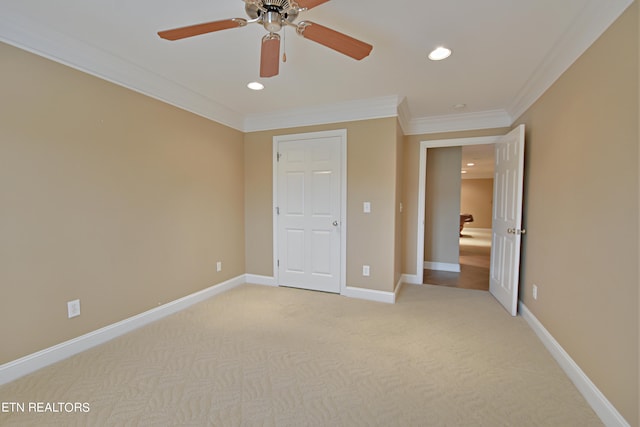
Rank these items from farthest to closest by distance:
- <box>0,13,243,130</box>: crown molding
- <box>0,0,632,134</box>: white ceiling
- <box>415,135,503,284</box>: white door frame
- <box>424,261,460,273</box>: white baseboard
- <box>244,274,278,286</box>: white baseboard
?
<box>424,261,460,273</box>: white baseboard < <box>244,274,278,286</box>: white baseboard < <box>415,135,503,284</box>: white door frame < <box>0,13,243,130</box>: crown molding < <box>0,0,632,134</box>: white ceiling

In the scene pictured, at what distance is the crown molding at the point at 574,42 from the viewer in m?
1.58

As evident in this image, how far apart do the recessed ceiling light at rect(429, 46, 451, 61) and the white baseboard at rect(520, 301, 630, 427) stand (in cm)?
243

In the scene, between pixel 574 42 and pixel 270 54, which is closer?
pixel 270 54

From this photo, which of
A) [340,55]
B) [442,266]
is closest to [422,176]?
[442,266]

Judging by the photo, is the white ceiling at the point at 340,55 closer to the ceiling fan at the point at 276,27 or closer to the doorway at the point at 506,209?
the ceiling fan at the point at 276,27

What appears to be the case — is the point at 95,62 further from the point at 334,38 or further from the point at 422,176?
the point at 422,176

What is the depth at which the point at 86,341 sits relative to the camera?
2.23m

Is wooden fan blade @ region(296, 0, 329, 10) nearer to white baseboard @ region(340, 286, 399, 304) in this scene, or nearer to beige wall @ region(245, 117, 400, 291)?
beige wall @ region(245, 117, 400, 291)

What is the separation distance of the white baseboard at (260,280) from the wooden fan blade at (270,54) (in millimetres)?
2844

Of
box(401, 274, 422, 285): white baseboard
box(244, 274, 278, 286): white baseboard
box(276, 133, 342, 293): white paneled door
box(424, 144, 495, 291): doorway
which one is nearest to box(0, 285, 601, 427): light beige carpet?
box(276, 133, 342, 293): white paneled door

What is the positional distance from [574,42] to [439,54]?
865mm

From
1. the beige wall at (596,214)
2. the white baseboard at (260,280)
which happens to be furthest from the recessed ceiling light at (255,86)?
the beige wall at (596,214)

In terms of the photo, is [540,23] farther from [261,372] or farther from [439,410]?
[261,372]

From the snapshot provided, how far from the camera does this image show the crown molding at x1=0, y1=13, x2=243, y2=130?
1823 mm
